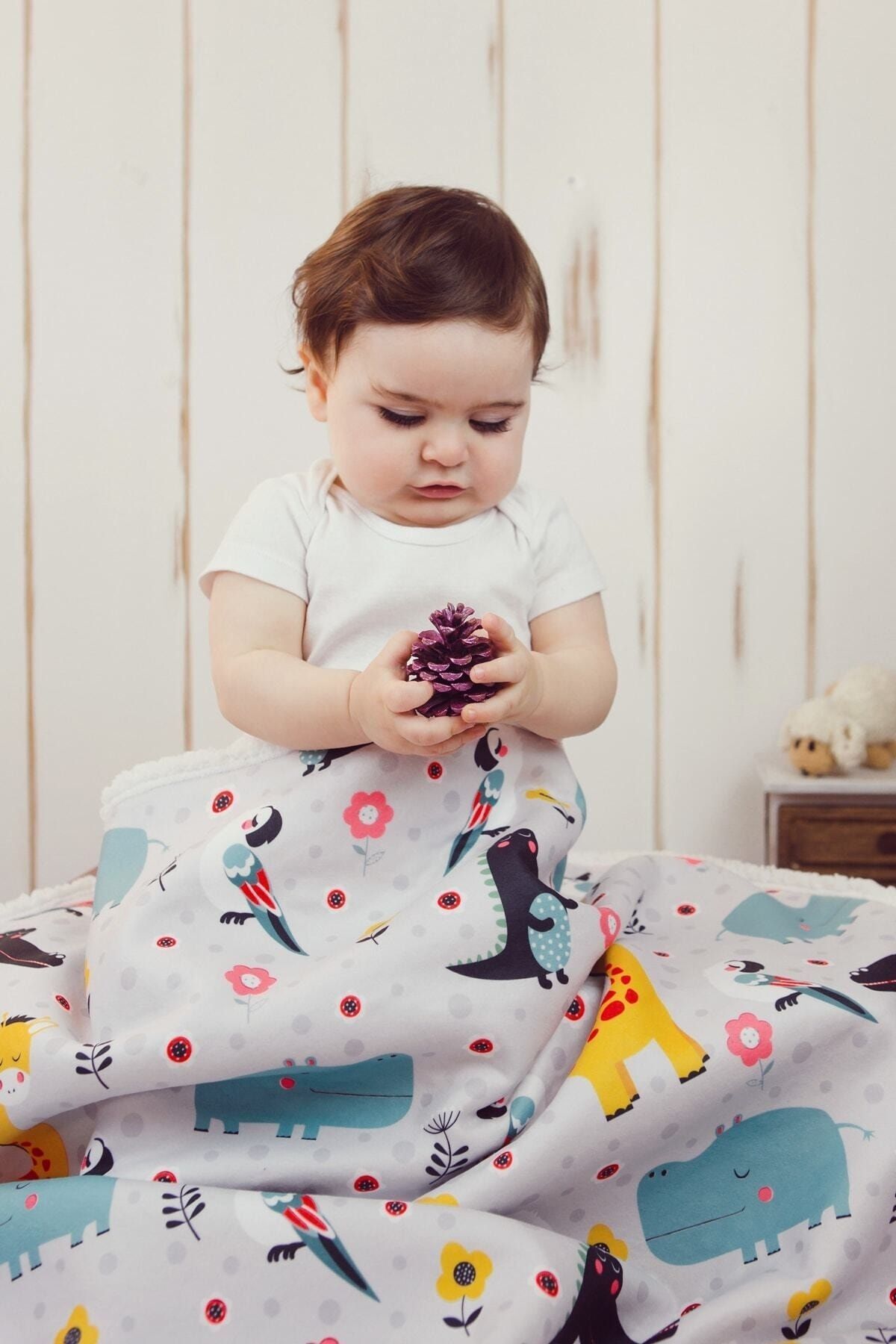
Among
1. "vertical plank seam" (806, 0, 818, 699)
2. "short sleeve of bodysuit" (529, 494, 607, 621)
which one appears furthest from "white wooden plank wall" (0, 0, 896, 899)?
"short sleeve of bodysuit" (529, 494, 607, 621)

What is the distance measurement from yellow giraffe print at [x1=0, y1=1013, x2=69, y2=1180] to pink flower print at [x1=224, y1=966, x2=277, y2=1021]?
0.11 meters

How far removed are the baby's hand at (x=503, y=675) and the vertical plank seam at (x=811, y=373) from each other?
1.32m

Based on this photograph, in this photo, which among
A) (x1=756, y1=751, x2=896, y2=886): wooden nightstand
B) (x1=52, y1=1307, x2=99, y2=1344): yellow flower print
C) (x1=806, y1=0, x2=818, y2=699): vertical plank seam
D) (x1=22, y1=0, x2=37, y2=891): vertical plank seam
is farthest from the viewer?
(x1=22, y1=0, x2=37, y2=891): vertical plank seam

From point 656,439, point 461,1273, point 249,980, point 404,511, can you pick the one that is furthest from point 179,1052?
point 656,439

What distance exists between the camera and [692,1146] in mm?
673

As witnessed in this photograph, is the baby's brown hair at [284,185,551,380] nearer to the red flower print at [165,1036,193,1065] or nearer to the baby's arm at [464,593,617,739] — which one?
the baby's arm at [464,593,617,739]

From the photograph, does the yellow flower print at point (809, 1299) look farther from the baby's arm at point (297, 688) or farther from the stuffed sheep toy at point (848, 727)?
the stuffed sheep toy at point (848, 727)

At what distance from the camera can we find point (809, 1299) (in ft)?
1.96

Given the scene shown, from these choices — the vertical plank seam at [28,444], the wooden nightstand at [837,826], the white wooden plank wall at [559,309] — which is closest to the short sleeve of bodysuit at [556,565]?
the wooden nightstand at [837,826]

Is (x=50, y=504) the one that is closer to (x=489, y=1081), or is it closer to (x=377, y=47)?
(x=377, y=47)

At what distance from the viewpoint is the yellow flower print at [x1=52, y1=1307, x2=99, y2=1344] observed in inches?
22.0

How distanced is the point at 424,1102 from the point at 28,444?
168cm

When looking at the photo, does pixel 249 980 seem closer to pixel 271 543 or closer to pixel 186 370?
pixel 271 543

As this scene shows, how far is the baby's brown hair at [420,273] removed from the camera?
0.80 m
